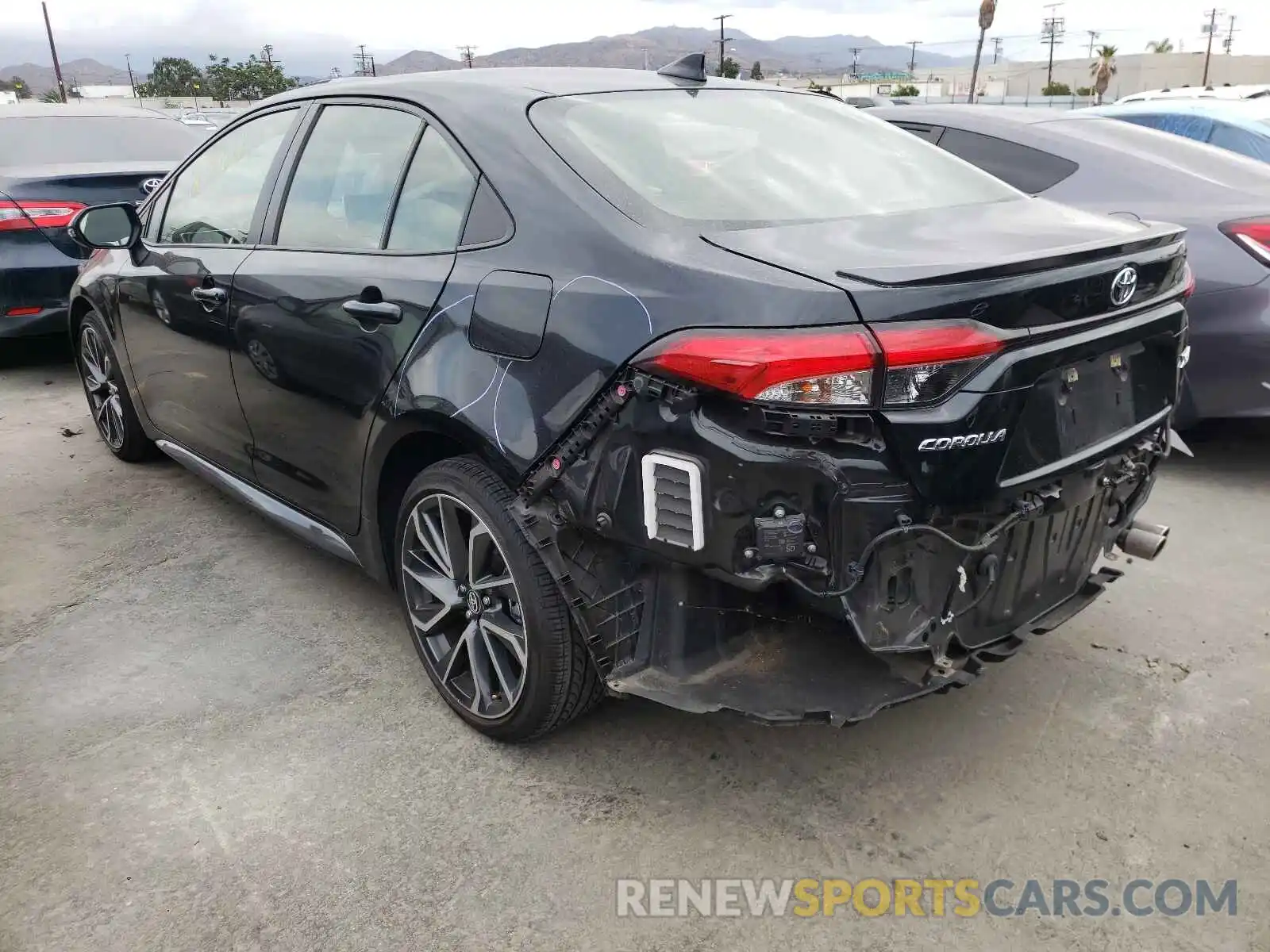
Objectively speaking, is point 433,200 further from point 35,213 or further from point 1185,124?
point 1185,124

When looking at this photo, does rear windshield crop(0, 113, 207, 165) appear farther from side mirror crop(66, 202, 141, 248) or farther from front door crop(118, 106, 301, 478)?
front door crop(118, 106, 301, 478)

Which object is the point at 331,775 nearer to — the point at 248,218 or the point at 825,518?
the point at 825,518

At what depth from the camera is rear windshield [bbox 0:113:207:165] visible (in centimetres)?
672

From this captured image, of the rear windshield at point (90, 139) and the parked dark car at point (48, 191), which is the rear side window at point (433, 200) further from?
the rear windshield at point (90, 139)

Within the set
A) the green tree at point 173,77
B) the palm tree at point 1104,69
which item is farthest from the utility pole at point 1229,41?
the green tree at point 173,77

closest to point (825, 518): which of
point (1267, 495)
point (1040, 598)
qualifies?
point (1040, 598)

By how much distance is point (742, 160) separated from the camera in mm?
2635

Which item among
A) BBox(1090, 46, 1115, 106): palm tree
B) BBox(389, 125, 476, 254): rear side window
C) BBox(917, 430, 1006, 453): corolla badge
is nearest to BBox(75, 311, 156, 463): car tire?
BBox(389, 125, 476, 254): rear side window

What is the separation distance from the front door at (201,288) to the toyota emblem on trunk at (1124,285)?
2.54m

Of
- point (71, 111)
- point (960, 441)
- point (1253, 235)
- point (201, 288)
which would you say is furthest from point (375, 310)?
point (71, 111)

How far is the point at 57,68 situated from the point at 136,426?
193 feet

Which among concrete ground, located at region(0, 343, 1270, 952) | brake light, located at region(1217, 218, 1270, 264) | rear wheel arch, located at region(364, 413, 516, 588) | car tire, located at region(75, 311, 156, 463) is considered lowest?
concrete ground, located at region(0, 343, 1270, 952)

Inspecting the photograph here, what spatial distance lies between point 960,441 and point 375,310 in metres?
1.57

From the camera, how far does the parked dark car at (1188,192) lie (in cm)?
419
